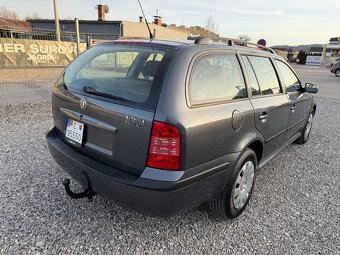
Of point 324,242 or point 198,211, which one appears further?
point 198,211

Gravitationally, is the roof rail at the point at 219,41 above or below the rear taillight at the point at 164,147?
above

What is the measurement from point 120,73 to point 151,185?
122 cm

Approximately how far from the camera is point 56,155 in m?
2.64

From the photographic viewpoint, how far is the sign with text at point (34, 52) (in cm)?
1092

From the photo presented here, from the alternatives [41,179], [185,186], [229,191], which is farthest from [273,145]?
[41,179]

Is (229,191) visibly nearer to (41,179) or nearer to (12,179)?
(41,179)

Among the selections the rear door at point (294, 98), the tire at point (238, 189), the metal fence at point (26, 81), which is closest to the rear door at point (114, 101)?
the tire at point (238, 189)

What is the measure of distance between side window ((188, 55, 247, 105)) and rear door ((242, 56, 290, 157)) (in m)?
0.21

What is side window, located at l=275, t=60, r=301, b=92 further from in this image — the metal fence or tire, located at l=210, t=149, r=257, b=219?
the metal fence

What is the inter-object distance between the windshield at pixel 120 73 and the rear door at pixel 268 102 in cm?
107

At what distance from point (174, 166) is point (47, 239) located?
1.31m

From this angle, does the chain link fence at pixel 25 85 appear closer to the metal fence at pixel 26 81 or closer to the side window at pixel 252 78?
the metal fence at pixel 26 81

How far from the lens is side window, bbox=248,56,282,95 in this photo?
118 inches

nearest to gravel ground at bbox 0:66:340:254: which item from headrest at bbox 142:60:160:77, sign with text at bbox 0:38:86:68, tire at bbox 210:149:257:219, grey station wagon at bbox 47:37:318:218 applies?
tire at bbox 210:149:257:219
